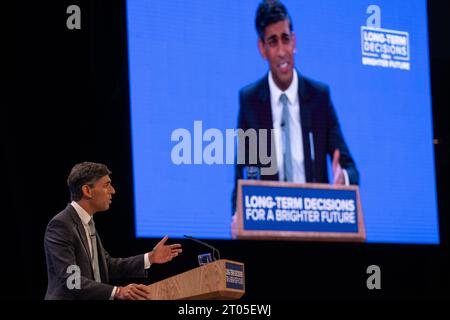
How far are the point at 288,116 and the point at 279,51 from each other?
449mm

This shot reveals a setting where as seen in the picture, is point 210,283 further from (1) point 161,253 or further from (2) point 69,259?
(2) point 69,259

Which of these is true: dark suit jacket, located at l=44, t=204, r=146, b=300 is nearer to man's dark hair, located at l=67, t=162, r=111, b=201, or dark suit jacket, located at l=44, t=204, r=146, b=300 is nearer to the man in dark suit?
man's dark hair, located at l=67, t=162, r=111, b=201

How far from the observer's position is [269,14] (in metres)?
6.00

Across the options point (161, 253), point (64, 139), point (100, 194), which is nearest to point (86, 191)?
point (100, 194)

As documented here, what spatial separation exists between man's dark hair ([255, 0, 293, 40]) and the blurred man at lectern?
246cm

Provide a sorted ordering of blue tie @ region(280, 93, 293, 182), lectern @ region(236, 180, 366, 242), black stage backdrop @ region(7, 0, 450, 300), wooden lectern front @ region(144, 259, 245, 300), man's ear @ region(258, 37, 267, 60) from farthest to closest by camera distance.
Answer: man's ear @ region(258, 37, 267, 60), blue tie @ region(280, 93, 293, 182), lectern @ region(236, 180, 366, 242), black stage backdrop @ region(7, 0, 450, 300), wooden lectern front @ region(144, 259, 245, 300)

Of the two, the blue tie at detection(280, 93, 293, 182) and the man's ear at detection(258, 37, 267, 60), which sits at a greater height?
the man's ear at detection(258, 37, 267, 60)

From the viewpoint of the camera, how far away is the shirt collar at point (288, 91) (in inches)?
235

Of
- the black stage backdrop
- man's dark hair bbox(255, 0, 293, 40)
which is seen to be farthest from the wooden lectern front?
man's dark hair bbox(255, 0, 293, 40)

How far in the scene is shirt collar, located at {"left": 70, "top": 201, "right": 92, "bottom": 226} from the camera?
12.3ft

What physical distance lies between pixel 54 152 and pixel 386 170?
2.31m

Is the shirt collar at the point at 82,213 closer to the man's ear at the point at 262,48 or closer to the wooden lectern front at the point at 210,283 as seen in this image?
the wooden lectern front at the point at 210,283

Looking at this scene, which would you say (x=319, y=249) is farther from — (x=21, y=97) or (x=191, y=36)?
(x=21, y=97)

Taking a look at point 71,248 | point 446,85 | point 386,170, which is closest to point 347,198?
point 386,170
